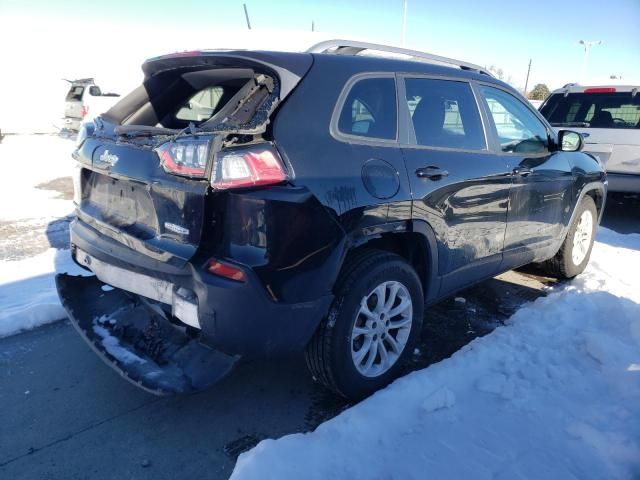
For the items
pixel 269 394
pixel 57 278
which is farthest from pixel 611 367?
pixel 57 278

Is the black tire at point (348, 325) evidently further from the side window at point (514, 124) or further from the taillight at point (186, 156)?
the side window at point (514, 124)

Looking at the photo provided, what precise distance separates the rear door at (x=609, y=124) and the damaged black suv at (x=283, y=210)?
182 inches

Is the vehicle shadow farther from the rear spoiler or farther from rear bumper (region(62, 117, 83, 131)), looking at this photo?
rear bumper (region(62, 117, 83, 131))

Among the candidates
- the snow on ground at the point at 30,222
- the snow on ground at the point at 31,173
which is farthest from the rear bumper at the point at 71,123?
the snow on ground at the point at 30,222

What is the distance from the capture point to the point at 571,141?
14.7 feet

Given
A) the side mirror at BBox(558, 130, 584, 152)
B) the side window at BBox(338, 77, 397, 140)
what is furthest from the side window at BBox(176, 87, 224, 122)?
the side mirror at BBox(558, 130, 584, 152)

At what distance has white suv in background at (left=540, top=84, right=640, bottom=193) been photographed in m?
7.20

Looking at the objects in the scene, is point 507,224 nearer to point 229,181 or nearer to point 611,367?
point 611,367

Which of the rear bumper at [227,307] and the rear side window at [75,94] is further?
the rear side window at [75,94]

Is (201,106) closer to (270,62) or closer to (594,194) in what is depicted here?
(270,62)

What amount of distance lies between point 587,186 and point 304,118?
3.51m

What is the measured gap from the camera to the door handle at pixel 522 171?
3.75m

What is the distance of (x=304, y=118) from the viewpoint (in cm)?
242

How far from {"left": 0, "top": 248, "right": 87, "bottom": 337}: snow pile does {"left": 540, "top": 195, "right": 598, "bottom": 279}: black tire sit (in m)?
4.30
